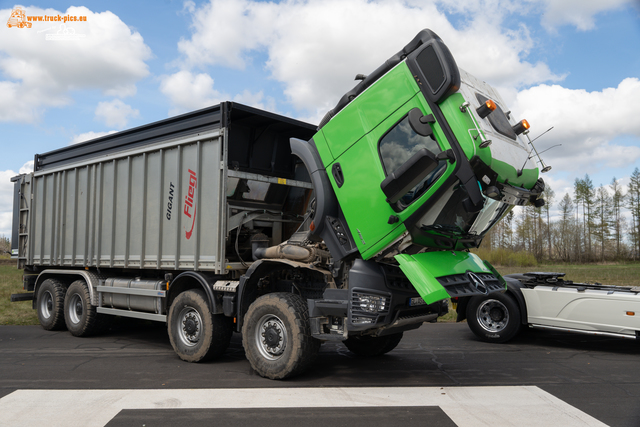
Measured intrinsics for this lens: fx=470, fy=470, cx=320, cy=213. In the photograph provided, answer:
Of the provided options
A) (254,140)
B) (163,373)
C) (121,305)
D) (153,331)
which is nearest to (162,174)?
(254,140)

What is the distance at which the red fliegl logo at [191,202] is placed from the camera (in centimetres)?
720

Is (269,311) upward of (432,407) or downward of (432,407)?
upward

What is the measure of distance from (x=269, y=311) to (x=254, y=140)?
3155mm

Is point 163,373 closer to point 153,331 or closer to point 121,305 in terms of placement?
point 121,305

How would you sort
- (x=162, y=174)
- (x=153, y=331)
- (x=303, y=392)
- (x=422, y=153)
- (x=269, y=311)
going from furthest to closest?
(x=153, y=331), (x=162, y=174), (x=269, y=311), (x=303, y=392), (x=422, y=153)

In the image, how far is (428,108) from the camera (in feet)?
16.2

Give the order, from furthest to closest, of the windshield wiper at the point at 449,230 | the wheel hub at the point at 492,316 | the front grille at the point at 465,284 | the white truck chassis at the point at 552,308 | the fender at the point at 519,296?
the wheel hub at the point at 492,316
the fender at the point at 519,296
the white truck chassis at the point at 552,308
the windshield wiper at the point at 449,230
the front grille at the point at 465,284

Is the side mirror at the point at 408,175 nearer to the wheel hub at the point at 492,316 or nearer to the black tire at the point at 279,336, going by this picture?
the black tire at the point at 279,336

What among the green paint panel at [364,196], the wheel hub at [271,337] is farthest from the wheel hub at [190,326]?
the green paint panel at [364,196]

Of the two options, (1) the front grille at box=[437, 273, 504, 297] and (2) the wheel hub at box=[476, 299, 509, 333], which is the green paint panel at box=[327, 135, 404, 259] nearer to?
(1) the front grille at box=[437, 273, 504, 297]

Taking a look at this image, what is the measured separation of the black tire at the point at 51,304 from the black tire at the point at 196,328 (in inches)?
169

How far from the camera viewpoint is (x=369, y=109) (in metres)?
5.49

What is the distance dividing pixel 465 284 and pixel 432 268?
0.51 metres

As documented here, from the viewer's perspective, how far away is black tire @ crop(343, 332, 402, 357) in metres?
7.55
